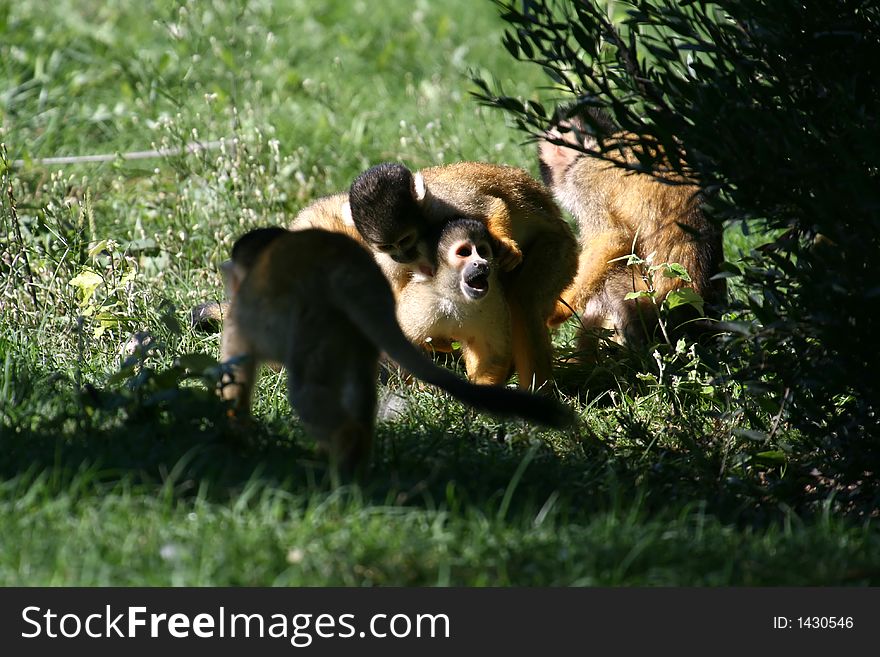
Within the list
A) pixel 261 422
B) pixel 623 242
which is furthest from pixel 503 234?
pixel 261 422

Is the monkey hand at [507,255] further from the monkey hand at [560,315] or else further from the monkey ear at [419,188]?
the monkey hand at [560,315]

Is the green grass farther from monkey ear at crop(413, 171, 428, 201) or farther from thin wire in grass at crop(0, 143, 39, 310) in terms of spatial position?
monkey ear at crop(413, 171, 428, 201)

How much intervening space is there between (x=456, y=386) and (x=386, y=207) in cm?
178

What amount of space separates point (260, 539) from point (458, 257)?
242 centimetres

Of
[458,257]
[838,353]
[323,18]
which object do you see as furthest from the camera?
[323,18]

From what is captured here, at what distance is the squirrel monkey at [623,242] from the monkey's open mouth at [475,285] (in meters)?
0.99

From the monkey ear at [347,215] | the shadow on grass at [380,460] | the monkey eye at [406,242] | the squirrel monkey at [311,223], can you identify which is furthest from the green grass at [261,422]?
the monkey ear at [347,215]

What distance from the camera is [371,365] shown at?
381 cm

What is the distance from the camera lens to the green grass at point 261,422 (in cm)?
320

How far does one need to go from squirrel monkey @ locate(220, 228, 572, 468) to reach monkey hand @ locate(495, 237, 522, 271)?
5.64 ft

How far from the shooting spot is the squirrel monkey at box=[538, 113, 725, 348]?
247 inches

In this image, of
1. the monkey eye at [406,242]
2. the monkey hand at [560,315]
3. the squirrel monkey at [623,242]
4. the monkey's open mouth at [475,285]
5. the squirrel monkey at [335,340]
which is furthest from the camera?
the monkey hand at [560,315]

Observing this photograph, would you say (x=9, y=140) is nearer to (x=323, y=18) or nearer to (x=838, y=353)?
(x=323, y=18)

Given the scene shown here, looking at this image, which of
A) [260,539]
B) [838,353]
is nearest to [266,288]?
[260,539]
